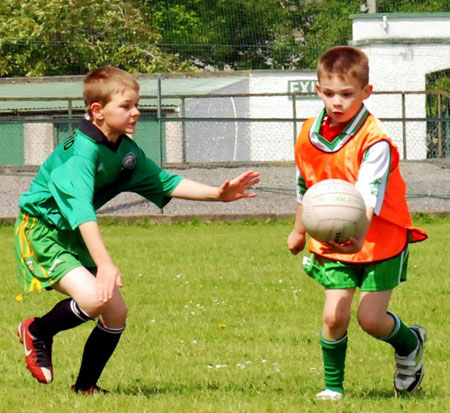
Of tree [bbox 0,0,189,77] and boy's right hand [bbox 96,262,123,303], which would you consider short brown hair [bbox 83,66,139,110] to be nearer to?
boy's right hand [bbox 96,262,123,303]

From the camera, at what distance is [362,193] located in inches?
210

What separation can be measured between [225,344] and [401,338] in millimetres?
1917

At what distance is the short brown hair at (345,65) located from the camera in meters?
5.43

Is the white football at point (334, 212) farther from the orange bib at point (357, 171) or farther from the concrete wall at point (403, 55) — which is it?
the concrete wall at point (403, 55)

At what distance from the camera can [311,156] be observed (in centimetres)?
561

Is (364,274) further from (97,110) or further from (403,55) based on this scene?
(403,55)

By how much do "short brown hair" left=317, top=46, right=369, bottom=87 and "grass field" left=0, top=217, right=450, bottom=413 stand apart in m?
1.62

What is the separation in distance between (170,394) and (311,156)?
145 centimetres

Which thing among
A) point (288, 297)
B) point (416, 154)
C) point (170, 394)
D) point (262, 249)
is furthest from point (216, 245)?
point (416, 154)

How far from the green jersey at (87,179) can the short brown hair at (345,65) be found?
3.48ft

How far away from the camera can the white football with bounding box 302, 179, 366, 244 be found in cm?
515

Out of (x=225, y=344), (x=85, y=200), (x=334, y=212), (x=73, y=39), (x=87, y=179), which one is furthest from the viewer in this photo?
(x=73, y=39)

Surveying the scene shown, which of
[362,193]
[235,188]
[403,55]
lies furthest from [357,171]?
[403,55]

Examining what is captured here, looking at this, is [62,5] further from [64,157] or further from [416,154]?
[64,157]
